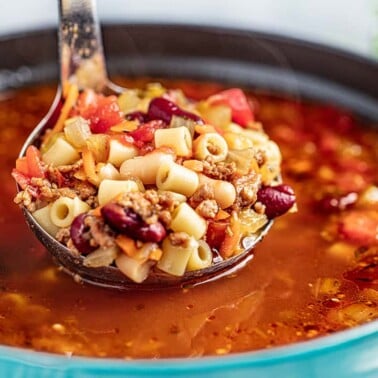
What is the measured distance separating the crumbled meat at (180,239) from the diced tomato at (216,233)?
0.52ft

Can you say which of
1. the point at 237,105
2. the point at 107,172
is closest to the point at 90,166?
the point at 107,172

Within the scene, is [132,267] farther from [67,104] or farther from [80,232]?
[67,104]

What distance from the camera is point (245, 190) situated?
3182 millimetres

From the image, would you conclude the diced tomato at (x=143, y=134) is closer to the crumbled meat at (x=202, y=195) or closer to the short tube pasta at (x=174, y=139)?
the short tube pasta at (x=174, y=139)

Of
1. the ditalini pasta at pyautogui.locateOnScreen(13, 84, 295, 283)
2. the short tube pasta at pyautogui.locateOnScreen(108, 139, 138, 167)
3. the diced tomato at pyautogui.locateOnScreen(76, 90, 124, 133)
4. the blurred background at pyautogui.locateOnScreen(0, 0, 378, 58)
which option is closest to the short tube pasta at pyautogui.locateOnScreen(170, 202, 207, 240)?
the ditalini pasta at pyautogui.locateOnScreen(13, 84, 295, 283)

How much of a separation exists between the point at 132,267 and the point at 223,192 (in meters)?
0.40

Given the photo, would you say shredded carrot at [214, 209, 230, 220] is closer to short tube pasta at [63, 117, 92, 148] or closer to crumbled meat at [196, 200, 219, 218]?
crumbled meat at [196, 200, 219, 218]

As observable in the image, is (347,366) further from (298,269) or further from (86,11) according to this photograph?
(86,11)

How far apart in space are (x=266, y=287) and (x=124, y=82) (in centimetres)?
185

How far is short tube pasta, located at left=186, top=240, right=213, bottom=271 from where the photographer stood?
3.07 m

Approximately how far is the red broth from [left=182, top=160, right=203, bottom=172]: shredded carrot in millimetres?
446

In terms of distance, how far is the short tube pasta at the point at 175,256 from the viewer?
3.01 metres

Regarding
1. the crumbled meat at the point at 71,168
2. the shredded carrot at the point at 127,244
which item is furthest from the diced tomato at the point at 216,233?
the crumbled meat at the point at 71,168

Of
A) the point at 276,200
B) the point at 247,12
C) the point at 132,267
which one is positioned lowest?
the point at 247,12
